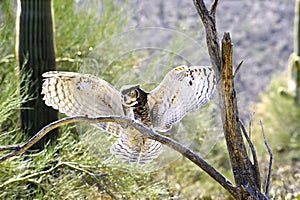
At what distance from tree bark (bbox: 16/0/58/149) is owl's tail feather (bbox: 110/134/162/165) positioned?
2002mm

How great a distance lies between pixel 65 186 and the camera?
14.4 feet

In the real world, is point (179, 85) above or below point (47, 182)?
above

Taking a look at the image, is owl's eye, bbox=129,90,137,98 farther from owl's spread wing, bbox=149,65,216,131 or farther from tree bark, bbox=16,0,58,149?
tree bark, bbox=16,0,58,149

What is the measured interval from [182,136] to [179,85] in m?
0.37

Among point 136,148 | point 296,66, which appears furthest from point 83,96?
point 296,66

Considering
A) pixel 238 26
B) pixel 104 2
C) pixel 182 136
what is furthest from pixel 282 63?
pixel 182 136

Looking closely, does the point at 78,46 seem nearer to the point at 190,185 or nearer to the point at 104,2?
the point at 104,2

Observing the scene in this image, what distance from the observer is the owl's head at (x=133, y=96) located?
2961mm

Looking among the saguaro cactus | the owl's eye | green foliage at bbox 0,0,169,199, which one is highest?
the saguaro cactus

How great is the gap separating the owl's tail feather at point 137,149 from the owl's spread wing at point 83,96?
6 cm

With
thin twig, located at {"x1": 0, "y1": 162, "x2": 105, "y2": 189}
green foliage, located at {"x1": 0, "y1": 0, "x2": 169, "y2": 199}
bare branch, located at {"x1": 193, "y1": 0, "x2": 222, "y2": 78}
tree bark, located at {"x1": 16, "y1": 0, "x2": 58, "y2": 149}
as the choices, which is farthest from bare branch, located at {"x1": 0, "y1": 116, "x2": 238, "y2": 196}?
tree bark, located at {"x1": 16, "y1": 0, "x2": 58, "y2": 149}

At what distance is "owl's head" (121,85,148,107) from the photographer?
2.96 m

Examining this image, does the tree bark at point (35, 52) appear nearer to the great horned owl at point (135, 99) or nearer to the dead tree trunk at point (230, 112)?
the great horned owl at point (135, 99)

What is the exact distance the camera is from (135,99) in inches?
117
